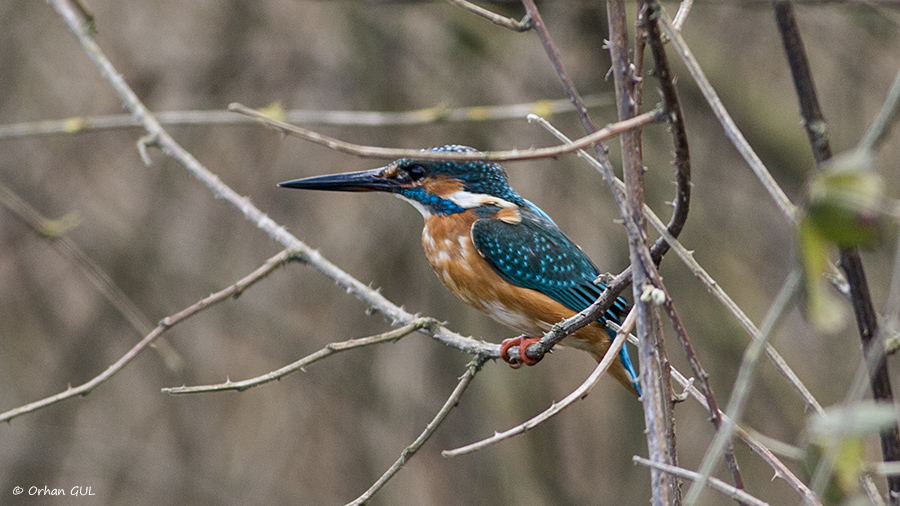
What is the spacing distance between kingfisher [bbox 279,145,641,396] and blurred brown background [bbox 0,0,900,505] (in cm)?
91

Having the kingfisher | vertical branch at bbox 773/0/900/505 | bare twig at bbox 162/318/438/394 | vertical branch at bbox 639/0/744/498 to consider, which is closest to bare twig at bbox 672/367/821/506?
vertical branch at bbox 639/0/744/498

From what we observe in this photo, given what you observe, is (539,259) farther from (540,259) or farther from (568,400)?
(568,400)

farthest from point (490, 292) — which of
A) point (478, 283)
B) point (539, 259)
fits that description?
point (539, 259)

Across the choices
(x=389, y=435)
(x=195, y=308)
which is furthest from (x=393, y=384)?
(x=195, y=308)

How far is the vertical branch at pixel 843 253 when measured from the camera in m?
0.93

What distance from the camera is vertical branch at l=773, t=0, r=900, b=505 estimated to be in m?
0.93

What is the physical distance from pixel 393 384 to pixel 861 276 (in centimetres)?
363

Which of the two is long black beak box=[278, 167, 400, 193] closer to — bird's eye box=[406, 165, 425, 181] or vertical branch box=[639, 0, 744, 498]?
bird's eye box=[406, 165, 425, 181]

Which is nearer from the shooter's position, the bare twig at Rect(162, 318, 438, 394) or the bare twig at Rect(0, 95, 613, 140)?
the bare twig at Rect(0, 95, 613, 140)

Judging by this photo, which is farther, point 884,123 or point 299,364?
point 299,364

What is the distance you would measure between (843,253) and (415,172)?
185 centimetres

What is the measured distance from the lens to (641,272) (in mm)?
1087

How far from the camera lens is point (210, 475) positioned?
4.53 m

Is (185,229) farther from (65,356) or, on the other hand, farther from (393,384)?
(393,384)
